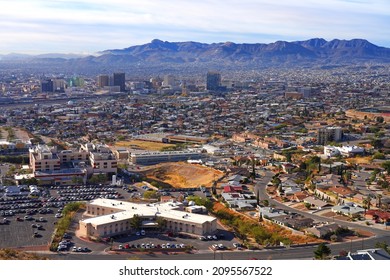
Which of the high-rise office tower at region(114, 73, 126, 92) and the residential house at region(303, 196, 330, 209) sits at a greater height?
the high-rise office tower at region(114, 73, 126, 92)

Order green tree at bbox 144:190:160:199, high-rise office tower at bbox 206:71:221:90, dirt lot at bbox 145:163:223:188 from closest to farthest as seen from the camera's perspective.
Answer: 1. green tree at bbox 144:190:160:199
2. dirt lot at bbox 145:163:223:188
3. high-rise office tower at bbox 206:71:221:90

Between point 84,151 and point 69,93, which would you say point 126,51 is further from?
point 84,151

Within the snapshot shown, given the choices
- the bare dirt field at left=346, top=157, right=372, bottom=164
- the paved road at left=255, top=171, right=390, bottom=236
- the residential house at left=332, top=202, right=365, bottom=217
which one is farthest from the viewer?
the bare dirt field at left=346, top=157, right=372, bottom=164

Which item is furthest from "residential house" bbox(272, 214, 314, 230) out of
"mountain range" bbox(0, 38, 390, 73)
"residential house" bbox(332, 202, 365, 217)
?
"mountain range" bbox(0, 38, 390, 73)

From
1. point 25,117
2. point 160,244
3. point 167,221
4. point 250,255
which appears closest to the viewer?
point 250,255

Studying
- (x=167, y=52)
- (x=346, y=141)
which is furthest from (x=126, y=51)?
(x=346, y=141)

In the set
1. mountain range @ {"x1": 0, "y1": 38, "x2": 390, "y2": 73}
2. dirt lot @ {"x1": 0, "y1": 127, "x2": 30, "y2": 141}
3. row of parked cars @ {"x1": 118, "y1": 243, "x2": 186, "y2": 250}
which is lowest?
dirt lot @ {"x1": 0, "y1": 127, "x2": 30, "y2": 141}

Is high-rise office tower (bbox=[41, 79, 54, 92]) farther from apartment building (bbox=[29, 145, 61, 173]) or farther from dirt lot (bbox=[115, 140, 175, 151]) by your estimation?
apartment building (bbox=[29, 145, 61, 173])

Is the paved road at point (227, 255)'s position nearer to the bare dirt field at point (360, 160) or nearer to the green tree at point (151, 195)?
the green tree at point (151, 195)
